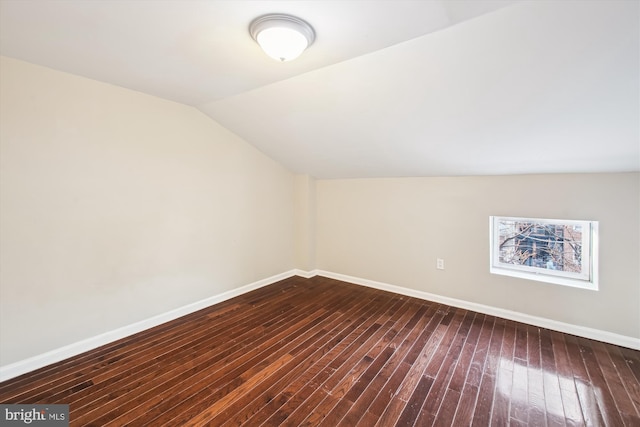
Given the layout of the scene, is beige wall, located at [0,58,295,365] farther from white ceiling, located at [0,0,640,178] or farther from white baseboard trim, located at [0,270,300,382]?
white ceiling, located at [0,0,640,178]

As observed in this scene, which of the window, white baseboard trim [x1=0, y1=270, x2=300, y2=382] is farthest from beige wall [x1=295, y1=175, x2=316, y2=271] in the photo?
the window

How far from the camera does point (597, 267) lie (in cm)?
252

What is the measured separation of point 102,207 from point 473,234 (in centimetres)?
360

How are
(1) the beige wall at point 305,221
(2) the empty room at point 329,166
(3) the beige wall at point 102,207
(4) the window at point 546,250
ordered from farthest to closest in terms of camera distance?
(1) the beige wall at point 305,221, (4) the window at point 546,250, (3) the beige wall at point 102,207, (2) the empty room at point 329,166

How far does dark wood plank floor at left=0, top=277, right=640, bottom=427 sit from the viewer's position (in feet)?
5.53

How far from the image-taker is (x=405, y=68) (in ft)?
6.30

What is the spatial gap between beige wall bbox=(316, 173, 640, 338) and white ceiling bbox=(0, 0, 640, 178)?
10.1 inches

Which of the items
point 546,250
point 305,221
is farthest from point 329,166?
point 546,250

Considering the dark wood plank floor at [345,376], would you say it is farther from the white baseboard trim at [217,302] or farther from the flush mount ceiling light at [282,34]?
the flush mount ceiling light at [282,34]

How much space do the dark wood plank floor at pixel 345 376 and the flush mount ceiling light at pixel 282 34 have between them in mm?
2127

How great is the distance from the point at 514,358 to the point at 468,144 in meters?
1.79

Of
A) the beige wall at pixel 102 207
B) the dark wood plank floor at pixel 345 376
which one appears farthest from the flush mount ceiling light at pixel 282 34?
the dark wood plank floor at pixel 345 376

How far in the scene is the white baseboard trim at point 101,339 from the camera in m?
2.04

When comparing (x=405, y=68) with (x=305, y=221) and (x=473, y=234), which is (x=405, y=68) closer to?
(x=473, y=234)
